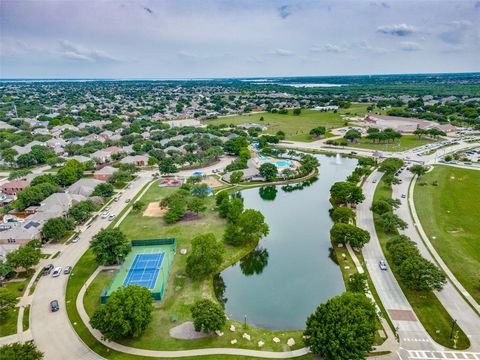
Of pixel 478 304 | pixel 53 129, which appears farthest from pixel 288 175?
pixel 53 129

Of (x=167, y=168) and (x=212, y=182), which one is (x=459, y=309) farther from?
(x=167, y=168)

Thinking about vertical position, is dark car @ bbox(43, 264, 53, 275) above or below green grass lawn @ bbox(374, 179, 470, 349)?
below

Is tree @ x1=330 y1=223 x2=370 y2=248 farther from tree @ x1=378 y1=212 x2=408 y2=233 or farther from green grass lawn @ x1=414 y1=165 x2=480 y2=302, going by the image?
green grass lawn @ x1=414 y1=165 x2=480 y2=302

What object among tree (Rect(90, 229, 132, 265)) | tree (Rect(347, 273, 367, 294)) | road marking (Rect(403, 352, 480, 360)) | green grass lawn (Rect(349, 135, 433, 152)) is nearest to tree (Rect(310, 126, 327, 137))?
green grass lawn (Rect(349, 135, 433, 152))

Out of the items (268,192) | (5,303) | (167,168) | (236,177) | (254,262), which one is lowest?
(268,192)

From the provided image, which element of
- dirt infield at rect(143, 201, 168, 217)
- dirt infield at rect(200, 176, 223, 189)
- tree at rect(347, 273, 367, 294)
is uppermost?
tree at rect(347, 273, 367, 294)

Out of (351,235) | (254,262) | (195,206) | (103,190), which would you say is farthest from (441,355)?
(103,190)

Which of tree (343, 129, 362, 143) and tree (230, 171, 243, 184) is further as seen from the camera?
tree (343, 129, 362, 143)
